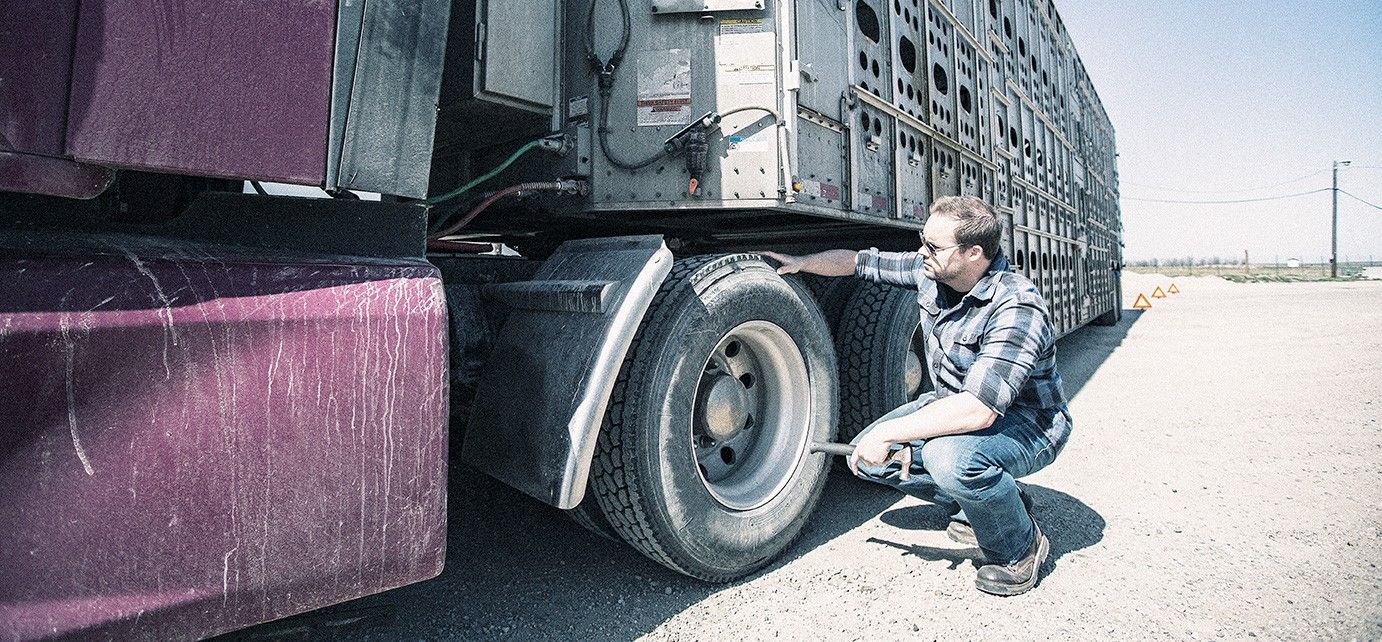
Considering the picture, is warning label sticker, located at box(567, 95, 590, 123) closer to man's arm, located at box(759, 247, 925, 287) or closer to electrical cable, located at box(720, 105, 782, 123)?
electrical cable, located at box(720, 105, 782, 123)

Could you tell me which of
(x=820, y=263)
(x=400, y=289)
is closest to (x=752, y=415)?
(x=820, y=263)

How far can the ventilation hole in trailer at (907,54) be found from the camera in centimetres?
397

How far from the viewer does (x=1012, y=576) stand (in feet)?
8.46

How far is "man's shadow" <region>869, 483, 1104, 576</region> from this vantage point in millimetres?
2921

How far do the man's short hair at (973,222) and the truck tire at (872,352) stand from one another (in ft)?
2.83

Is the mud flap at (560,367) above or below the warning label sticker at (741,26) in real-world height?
below

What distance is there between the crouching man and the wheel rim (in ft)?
1.05

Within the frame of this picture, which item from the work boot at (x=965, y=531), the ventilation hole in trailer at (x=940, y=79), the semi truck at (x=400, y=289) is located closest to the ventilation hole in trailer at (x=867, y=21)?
the semi truck at (x=400, y=289)

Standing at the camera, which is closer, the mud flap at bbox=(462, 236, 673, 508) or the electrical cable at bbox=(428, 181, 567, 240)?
the mud flap at bbox=(462, 236, 673, 508)

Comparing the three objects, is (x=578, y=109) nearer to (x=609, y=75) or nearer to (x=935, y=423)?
(x=609, y=75)

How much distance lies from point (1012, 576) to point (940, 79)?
119 inches

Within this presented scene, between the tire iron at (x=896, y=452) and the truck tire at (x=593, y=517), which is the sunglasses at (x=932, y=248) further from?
the truck tire at (x=593, y=517)

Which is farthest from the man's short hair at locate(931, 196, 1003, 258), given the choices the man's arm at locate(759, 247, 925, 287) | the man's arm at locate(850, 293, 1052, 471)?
the man's arm at locate(759, 247, 925, 287)

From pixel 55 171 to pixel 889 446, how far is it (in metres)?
2.37
